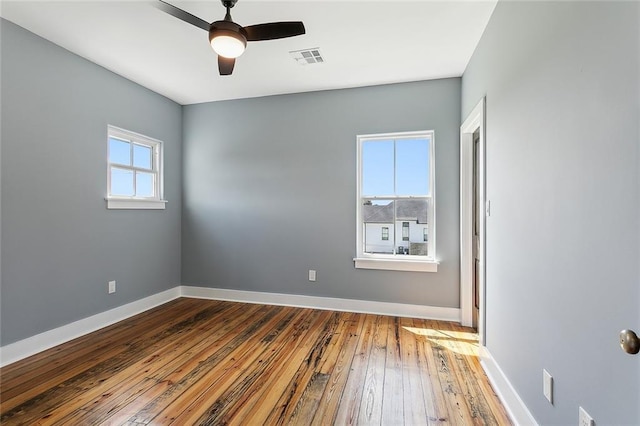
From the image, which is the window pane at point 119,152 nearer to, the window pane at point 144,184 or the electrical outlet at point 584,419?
the window pane at point 144,184

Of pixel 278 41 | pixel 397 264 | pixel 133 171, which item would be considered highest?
pixel 278 41

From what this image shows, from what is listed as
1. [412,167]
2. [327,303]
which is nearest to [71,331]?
[327,303]

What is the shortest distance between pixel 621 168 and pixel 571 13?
759 mm

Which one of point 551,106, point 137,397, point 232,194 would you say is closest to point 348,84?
point 232,194

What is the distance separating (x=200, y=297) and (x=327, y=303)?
73.8 inches

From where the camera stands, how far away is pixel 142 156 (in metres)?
3.77

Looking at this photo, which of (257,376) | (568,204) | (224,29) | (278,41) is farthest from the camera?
(278,41)

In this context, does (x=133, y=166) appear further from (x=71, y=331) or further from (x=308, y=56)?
(x=308, y=56)

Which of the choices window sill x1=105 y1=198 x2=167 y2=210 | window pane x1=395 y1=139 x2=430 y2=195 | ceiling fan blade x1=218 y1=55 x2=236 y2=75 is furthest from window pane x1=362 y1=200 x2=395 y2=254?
window sill x1=105 y1=198 x2=167 y2=210

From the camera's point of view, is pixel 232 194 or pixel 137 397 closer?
pixel 137 397

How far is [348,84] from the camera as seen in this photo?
3.55m

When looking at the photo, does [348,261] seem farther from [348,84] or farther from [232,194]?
[348,84]

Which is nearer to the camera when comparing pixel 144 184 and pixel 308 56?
pixel 308 56

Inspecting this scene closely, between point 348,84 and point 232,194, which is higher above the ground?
point 348,84
